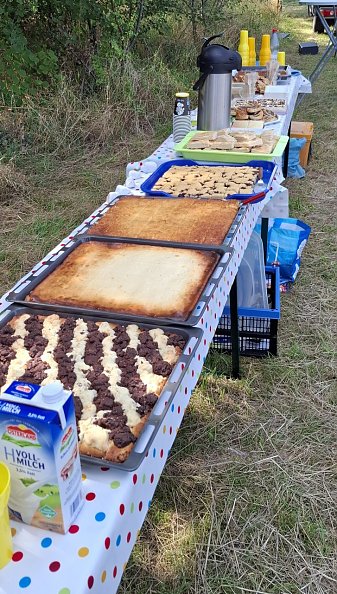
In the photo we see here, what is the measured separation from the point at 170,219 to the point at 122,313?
63cm

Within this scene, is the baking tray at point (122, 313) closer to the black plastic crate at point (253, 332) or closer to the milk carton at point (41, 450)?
the milk carton at point (41, 450)

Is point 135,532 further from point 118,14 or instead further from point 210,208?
point 118,14

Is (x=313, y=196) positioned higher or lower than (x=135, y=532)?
lower

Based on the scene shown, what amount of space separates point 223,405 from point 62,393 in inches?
63.9

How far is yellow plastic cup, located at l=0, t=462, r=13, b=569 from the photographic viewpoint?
0.70 m

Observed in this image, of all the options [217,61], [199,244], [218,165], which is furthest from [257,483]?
[217,61]

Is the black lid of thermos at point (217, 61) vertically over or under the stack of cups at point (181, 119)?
over

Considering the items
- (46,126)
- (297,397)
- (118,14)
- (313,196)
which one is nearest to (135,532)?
(297,397)

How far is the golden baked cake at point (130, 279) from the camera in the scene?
53.1 inches

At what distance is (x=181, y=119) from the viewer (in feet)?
9.12

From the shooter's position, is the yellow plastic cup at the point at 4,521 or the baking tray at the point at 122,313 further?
the baking tray at the point at 122,313

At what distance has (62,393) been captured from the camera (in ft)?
2.32

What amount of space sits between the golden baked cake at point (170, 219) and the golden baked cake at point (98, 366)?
54cm

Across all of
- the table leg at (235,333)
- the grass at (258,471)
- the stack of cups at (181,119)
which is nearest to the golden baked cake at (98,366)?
the grass at (258,471)
